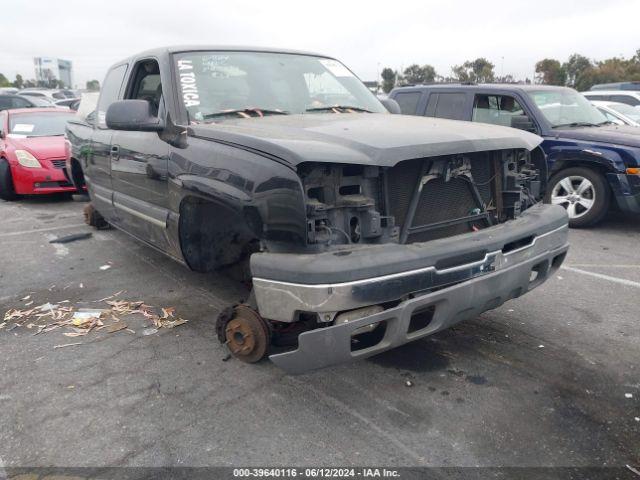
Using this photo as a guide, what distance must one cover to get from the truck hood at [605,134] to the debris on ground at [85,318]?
5428 millimetres

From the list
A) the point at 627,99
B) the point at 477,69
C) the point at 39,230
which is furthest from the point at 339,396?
the point at 477,69

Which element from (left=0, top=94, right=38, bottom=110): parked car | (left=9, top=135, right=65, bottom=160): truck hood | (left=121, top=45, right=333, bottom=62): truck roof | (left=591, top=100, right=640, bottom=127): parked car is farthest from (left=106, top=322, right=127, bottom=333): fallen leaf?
(left=0, top=94, right=38, bottom=110): parked car

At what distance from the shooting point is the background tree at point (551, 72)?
40250 mm

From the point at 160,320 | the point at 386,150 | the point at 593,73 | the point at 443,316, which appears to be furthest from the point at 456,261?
the point at 593,73

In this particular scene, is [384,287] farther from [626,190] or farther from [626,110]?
[626,110]

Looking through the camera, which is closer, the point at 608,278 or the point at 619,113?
the point at 608,278

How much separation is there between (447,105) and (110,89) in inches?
186

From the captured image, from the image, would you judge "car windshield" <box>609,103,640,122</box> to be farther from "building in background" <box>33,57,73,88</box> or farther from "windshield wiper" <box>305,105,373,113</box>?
"building in background" <box>33,57,73,88</box>

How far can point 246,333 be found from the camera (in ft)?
10.5

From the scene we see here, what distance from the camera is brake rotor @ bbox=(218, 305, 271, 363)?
312 cm

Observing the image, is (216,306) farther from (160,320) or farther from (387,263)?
(387,263)

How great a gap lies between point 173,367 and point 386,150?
187 cm

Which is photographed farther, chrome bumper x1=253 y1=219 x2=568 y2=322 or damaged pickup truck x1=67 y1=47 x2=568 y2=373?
damaged pickup truck x1=67 y1=47 x2=568 y2=373

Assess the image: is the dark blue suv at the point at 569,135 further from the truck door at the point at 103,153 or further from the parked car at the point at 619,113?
the truck door at the point at 103,153
